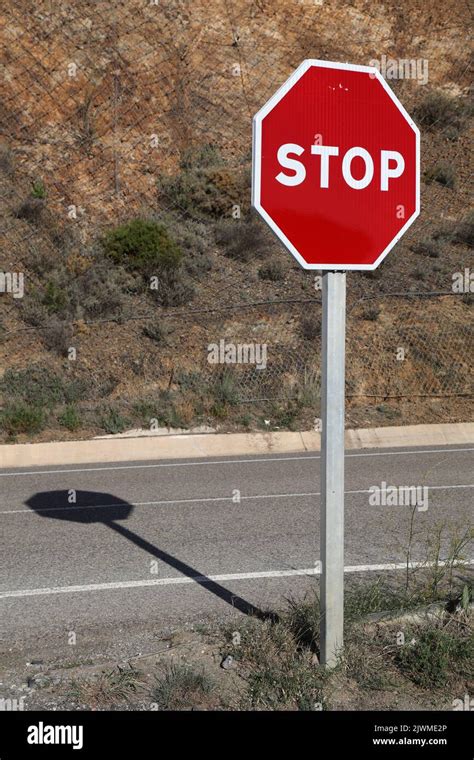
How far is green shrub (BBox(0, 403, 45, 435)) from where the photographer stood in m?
14.0

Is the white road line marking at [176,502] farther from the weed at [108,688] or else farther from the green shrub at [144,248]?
the green shrub at [144,248]

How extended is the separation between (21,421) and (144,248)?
7.39 m

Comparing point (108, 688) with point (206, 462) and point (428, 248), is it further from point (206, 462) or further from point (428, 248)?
point (428, 248)

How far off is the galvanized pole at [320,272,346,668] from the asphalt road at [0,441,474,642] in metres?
1.47

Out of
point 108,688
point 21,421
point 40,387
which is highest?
point 40,387

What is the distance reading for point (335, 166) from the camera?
12.6 feet

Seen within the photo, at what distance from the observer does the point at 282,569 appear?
20.9 feet

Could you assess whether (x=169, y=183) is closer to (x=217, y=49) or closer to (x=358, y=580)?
(x=217, y=49)

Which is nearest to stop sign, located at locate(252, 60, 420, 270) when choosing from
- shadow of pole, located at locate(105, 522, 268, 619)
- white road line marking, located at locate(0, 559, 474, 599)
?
shadow of pole, located at locate(105, 522, 268, 619)

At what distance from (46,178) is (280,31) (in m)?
11.5

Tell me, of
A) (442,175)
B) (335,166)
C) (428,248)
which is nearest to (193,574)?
(335,166)

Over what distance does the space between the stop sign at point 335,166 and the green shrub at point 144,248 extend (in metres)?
16.0
